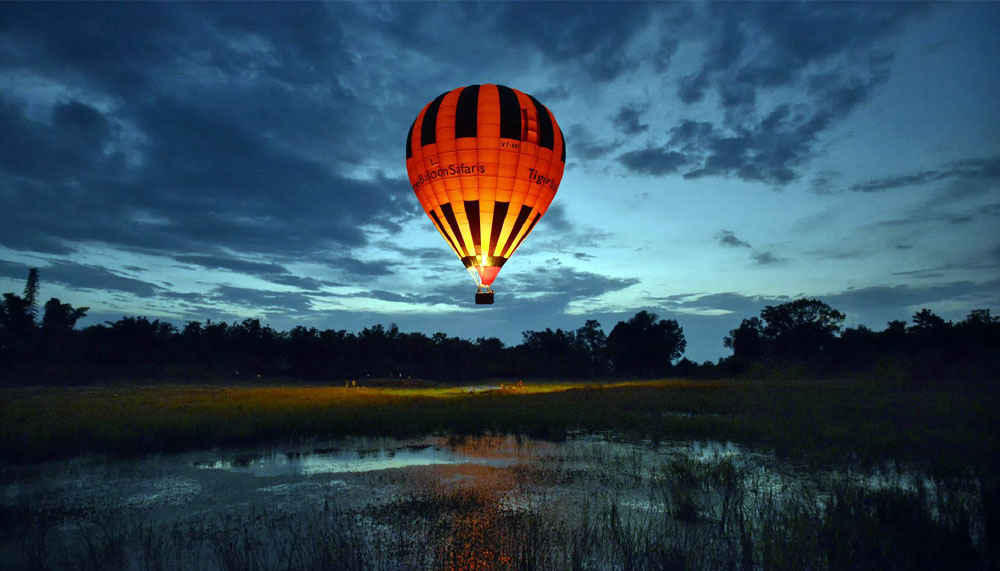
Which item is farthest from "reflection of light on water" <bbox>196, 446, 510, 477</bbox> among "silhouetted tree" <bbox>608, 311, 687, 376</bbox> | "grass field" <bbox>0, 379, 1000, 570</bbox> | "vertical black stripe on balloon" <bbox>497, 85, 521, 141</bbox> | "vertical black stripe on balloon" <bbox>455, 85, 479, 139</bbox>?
"silhouetted tree" <bbox>608, 311, 687, 376</bbox>

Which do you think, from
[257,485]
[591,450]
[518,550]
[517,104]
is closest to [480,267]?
[517,104]

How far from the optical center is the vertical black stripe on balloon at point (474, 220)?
18312 millimetres

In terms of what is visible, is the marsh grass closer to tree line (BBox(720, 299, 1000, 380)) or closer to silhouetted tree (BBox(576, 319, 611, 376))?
tree line (BBox(720, 299, 1000, 380))

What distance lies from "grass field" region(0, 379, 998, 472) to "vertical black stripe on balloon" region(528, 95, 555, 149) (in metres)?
10.3

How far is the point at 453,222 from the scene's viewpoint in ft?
62.3

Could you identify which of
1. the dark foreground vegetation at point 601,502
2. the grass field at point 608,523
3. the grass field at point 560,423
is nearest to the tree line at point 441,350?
the dark foreground vegetation at point 601,502

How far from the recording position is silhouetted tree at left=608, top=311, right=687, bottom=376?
334 ft

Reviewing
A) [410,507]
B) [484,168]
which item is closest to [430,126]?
[484,168]

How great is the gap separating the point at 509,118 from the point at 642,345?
91576mm

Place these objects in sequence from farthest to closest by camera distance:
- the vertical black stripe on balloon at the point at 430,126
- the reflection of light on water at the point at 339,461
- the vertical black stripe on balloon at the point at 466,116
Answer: the vertical black stripe on balloon at the point at 430,126, the vertical black stripe on balloon at the point at 466,116, the reflection of light on water at the point at 339,461

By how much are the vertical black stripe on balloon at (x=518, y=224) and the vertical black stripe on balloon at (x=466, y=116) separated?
11.1ft

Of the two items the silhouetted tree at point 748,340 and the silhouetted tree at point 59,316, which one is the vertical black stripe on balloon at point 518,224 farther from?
the silhouetted tree at point 748,340

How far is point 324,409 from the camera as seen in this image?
21.9 metres

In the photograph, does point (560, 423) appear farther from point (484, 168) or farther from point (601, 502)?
point (601, 502)
